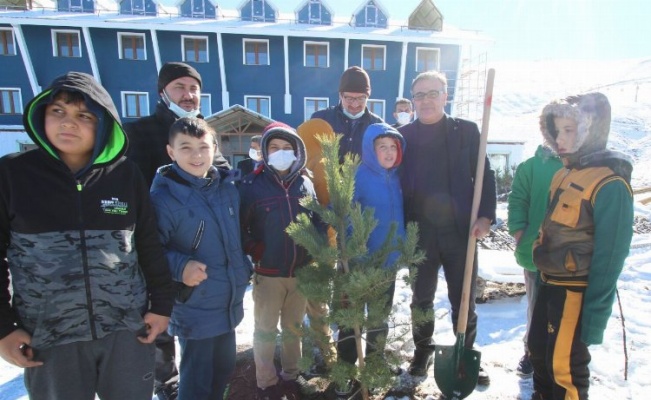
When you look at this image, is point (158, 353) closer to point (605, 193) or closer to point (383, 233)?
point (383, 233)

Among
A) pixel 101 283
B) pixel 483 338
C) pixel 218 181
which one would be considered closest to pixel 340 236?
pixel 218 181

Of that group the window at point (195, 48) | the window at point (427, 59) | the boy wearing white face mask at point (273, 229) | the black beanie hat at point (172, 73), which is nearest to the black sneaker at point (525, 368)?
the boy wearing white face mask at point (273, 229)

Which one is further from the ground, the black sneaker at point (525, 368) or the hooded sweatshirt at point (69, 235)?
the hooded sweatshirt at point (69, 235)

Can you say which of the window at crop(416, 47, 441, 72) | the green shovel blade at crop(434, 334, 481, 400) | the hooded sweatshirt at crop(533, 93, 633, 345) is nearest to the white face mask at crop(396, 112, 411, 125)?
the hooded sweatshirt at crop(533, 93, 633, 345)

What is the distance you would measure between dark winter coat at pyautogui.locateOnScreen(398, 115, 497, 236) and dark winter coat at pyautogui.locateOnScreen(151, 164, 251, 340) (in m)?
1.47

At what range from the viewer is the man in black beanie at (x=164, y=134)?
9.23 feet

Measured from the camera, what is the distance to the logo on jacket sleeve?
1.74 meters

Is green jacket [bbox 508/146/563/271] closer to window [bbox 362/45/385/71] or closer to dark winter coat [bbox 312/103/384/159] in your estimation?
dark winter coat [bbox 312/103/384/159]

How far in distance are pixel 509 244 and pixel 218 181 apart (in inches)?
273

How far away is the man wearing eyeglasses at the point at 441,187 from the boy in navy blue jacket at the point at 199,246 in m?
1.49

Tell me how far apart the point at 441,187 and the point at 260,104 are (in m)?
15.6

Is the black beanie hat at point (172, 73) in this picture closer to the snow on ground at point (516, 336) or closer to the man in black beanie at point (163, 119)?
the man in black beanie at point (163, 119)

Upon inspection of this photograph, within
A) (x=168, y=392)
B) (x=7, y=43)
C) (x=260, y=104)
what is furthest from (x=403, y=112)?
(x=7, y=43)

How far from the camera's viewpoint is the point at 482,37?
56.8ft
